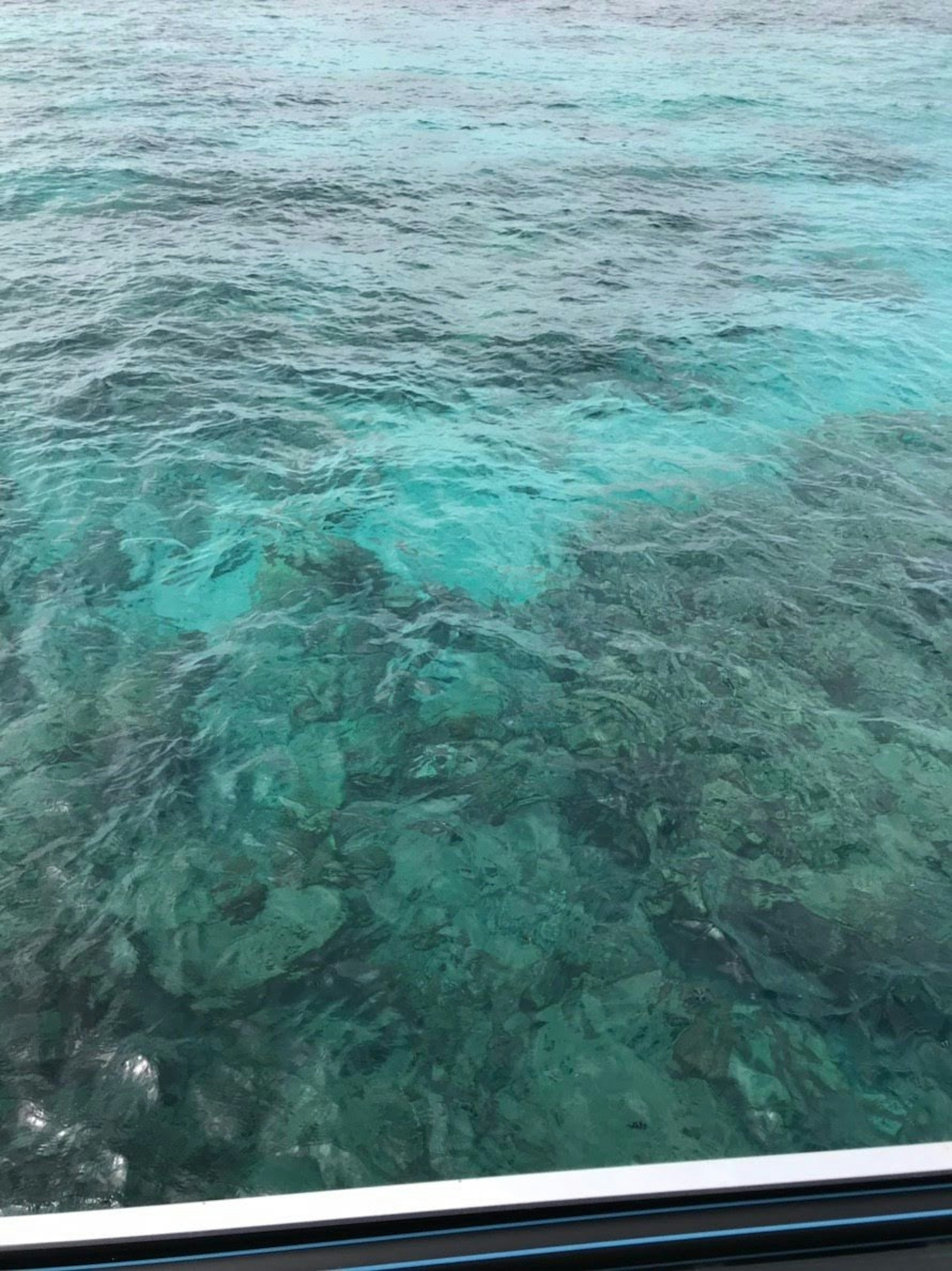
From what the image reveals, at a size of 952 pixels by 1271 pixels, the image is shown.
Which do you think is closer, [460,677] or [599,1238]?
[599,1238]

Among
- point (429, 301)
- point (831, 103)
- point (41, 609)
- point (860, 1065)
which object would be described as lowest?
point (860, 1065)

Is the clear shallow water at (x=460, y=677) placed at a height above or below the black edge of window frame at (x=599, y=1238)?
below

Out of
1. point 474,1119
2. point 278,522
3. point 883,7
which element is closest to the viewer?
point 474,1119

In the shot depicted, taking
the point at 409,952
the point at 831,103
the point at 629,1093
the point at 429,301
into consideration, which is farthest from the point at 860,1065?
the point at 831,103

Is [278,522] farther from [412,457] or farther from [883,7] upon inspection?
[883,7]

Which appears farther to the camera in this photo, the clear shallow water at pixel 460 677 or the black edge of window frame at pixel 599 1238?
the clear shallow water at pixel 460 677

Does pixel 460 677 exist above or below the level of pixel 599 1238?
below

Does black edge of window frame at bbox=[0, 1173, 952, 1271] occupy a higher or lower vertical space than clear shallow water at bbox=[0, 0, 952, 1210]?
higher

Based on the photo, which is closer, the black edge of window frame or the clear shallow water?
the black edge of window frame
